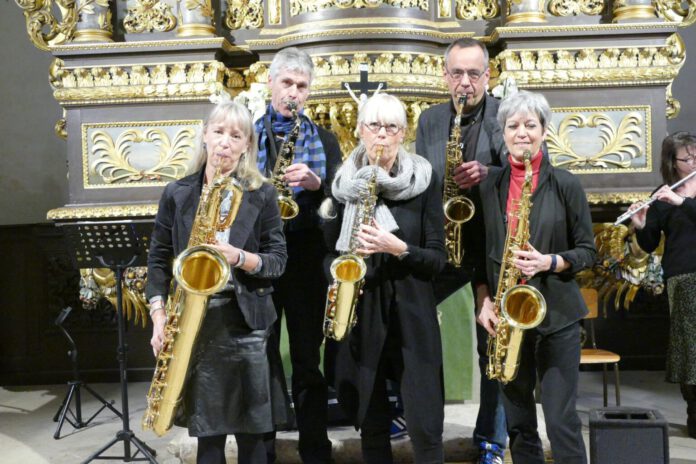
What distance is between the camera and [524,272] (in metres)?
3.17

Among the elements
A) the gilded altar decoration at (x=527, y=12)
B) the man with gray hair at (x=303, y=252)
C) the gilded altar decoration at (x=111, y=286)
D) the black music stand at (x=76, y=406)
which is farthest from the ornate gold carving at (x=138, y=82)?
the gilded altar decoration at (x=527, y=12)

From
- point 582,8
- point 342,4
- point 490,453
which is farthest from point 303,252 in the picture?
point 582,8

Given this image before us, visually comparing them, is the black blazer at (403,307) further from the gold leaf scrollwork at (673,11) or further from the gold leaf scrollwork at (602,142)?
the gold leaf scrollwork at (673,11)

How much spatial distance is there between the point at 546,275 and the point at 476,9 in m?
2.52

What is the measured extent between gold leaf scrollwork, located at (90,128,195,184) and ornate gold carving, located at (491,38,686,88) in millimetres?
1935

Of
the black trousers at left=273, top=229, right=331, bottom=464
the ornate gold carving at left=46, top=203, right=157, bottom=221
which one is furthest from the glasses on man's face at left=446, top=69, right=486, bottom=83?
the ornate gold carving at left=46, top=203, right=157, bottom=221

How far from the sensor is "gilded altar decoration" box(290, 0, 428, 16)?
495 cm

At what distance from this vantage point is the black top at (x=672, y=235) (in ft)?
16.2

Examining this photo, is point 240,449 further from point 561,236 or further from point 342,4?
point 342,4

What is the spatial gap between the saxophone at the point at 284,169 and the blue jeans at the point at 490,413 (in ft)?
3.16

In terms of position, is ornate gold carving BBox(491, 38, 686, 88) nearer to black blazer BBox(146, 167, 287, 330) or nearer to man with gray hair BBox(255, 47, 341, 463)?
man with gray hair BBox(255, 47, 341, 463)

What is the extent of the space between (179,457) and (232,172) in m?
1.84

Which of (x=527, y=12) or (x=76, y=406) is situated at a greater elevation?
(x=527, y=12)

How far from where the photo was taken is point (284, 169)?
3578 mm
